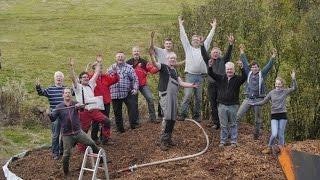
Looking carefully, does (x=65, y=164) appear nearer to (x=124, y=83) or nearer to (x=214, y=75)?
(x=124, y=83)

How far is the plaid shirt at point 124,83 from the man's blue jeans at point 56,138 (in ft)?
4.77

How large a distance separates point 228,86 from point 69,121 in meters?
3.20

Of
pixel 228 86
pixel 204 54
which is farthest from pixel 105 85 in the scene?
pixel 228 86

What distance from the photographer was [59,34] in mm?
38656

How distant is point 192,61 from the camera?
12.6m

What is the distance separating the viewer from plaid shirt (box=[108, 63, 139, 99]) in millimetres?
12828

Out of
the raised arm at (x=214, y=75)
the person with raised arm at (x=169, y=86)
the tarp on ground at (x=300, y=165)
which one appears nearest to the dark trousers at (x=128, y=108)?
the person with raised arm at (x=169, y=86)

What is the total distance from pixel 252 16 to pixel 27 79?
1249cm

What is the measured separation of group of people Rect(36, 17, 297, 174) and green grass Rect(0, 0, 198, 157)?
3836 millimetres

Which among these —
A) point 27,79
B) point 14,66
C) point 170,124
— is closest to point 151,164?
point 170,124

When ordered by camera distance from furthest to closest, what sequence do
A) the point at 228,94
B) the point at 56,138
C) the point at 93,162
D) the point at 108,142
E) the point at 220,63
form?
the point at 108,142 < the point at 56,138 < the point at 220,63 < the point at 228,94 < the point at 93,162

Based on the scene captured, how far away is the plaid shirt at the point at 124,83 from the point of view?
42.1 feet

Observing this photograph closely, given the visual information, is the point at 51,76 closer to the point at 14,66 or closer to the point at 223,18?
the point at 14,66

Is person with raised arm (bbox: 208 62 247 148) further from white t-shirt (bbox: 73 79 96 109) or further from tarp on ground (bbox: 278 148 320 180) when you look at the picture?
white t-shirt (bbox: 73 79 96 109)
